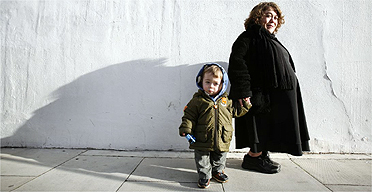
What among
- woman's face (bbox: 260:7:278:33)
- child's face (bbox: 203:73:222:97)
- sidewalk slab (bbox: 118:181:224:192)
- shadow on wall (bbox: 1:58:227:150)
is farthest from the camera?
shadow on wall (bbox: 1:58:227:150)

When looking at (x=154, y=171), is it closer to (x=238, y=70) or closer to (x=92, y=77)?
(x=238, y=70)

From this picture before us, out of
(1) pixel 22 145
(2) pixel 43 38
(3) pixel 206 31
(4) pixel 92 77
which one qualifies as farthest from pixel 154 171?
(2) pixel 43 38

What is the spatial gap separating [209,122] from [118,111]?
5.41 ft

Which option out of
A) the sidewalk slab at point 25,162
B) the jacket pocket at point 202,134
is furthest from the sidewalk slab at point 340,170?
the sidewalk slab at point 25,162

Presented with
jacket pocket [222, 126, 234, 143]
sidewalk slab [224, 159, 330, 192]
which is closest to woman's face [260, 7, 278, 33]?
jacket pocket [222, 126, 234, 143]

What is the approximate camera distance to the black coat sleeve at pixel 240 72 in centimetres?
252

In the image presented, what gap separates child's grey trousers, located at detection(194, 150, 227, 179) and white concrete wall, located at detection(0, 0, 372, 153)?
1.00 metres

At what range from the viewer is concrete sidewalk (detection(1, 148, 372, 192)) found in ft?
7.82

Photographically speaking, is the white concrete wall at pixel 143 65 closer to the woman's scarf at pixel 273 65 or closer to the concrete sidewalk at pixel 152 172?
the concrete sidewalk at pixel 152 172

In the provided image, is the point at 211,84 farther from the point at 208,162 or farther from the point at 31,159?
the point at 31,159

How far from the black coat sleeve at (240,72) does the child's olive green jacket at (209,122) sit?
131mm

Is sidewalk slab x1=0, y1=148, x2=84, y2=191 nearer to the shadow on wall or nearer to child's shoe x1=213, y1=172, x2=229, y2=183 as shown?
the shadow on wall

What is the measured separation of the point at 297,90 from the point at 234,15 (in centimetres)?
137

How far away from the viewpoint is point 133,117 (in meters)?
3.51
